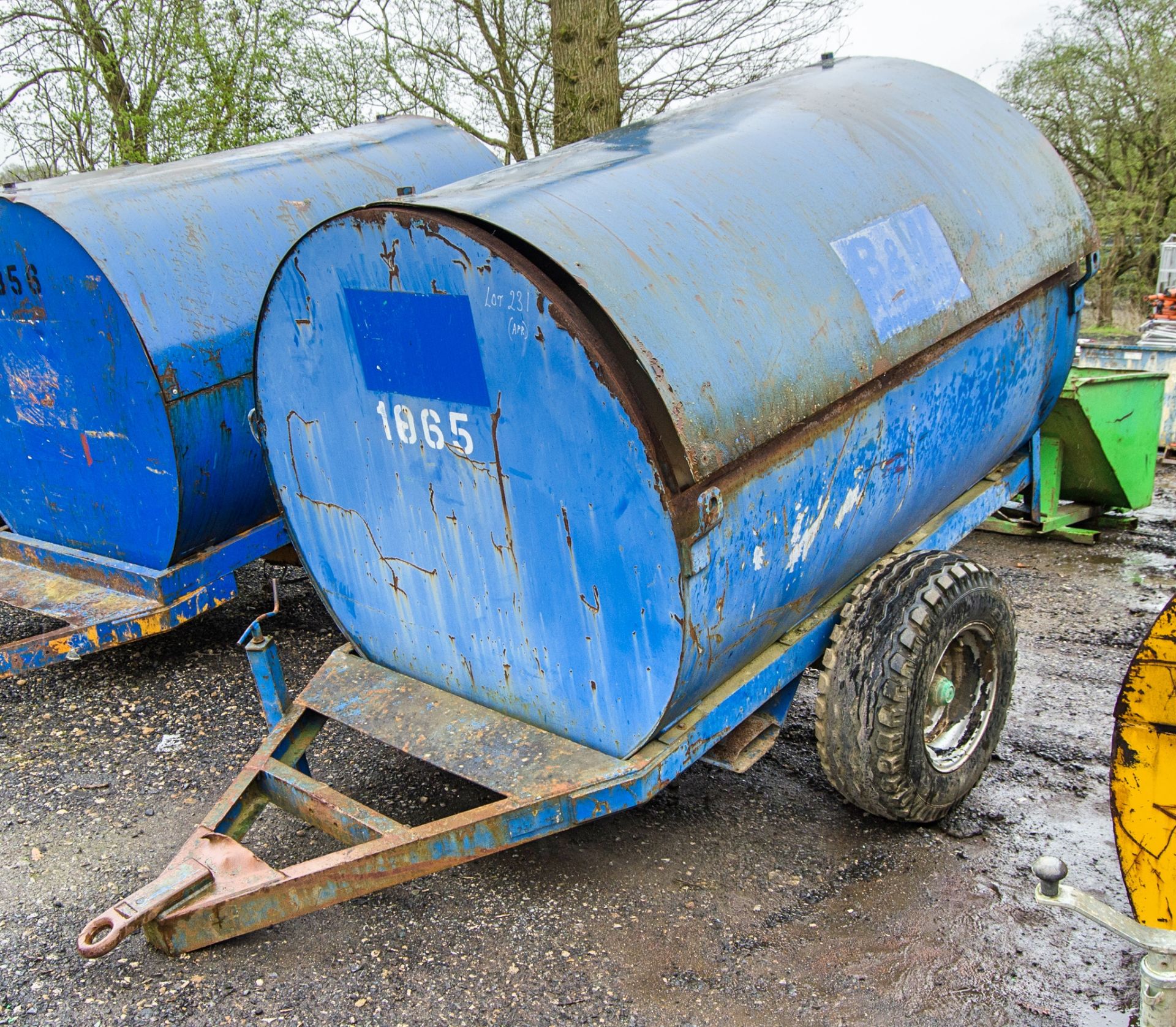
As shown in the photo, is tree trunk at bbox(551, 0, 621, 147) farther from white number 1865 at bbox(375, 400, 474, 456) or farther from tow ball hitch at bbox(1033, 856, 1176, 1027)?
tow ball hitch at bbox(1033, 856, 1176, 1027)

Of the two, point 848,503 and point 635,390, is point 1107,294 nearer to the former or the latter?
point 848,503

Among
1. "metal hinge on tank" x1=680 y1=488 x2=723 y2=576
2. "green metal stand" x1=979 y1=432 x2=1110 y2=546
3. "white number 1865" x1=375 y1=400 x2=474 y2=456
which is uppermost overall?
"white number 1865" x1=375 y1=400 x2=474 y2=456

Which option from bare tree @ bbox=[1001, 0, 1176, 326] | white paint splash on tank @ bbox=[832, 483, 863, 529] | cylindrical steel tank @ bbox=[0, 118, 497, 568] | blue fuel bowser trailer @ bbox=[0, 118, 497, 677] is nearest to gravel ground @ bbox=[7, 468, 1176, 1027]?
blue fuel bowser trailer @ bbox=[0, 118, 497, 677]

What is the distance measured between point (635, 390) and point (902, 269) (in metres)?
1.31

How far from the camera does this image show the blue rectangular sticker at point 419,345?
2.62 metres

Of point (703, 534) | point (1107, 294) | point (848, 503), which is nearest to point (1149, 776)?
point (703, 534)

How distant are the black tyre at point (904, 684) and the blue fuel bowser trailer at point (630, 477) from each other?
0.04 ft

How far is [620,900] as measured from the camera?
3.16m

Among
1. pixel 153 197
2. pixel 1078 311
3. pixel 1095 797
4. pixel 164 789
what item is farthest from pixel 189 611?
pixel 1078 311

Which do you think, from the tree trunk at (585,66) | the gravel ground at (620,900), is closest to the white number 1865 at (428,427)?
the gravel ground at (620,900)

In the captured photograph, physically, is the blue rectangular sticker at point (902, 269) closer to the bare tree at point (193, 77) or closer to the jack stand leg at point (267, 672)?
the jack stand leg at point (267, 672)

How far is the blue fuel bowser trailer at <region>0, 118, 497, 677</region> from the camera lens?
4051 millimetres

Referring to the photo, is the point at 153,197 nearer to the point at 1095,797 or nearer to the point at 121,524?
the point at 121,524

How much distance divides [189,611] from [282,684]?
1217 millimetres
